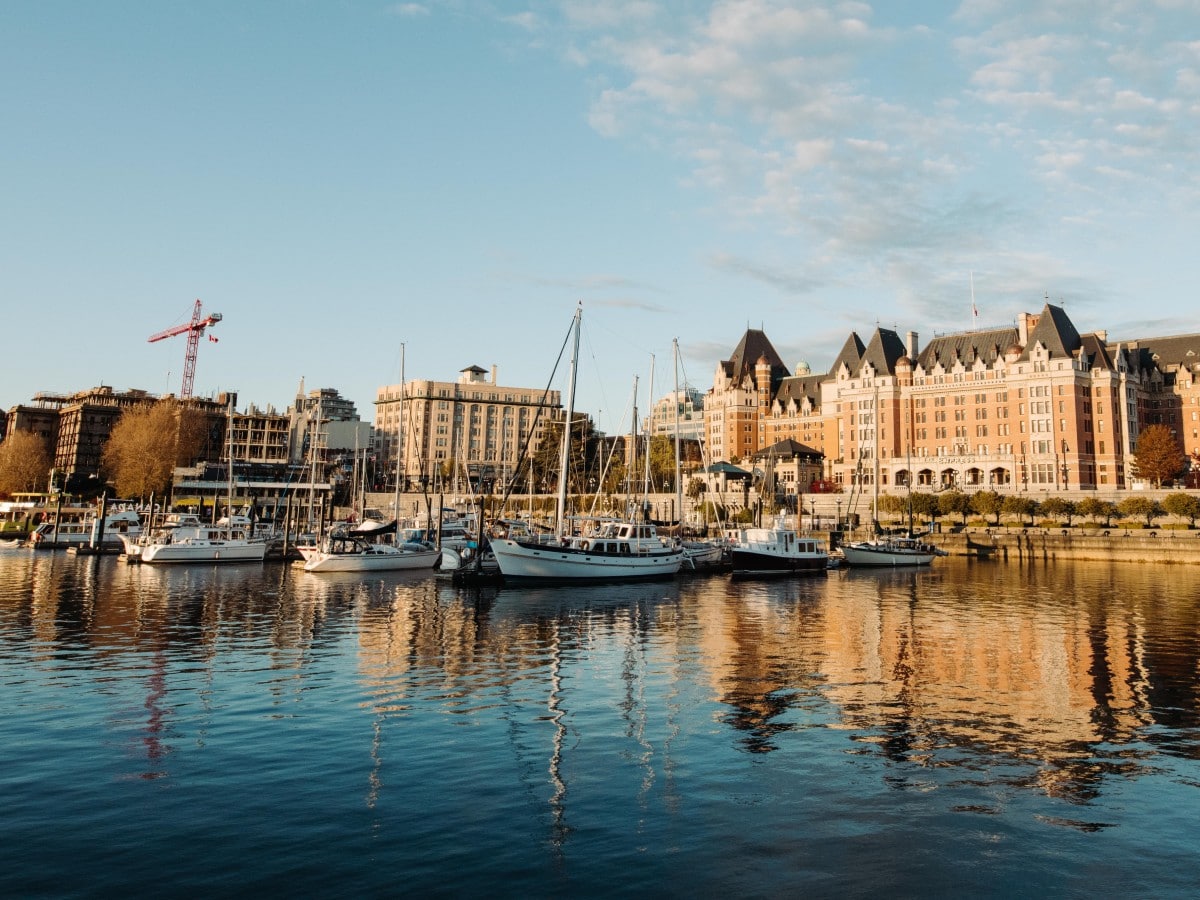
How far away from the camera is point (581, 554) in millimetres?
61094

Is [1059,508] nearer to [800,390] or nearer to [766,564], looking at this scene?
[766,564]

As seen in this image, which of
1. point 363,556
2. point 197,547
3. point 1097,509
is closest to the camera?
point 363,556

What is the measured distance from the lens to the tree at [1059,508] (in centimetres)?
11475

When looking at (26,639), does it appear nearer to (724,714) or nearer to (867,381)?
(724,714)

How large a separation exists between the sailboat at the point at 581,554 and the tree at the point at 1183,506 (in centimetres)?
7376

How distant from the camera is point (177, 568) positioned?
72.9 meters

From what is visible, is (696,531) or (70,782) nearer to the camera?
(70,782)

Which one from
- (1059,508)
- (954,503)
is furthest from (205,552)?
(1059,508)

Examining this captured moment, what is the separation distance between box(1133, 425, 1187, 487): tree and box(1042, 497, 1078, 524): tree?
22069mm

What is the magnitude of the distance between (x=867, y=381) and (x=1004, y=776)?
6196 inches

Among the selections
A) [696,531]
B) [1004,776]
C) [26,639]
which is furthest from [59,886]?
[696,531]

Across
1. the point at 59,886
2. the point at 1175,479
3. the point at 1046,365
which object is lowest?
the point at 59,886

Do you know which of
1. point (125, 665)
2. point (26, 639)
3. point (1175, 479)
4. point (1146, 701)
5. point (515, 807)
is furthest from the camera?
point (1175, 479)

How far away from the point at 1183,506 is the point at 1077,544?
1420cm
